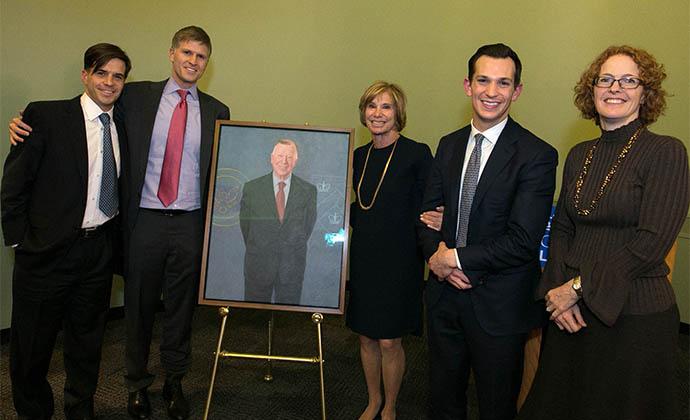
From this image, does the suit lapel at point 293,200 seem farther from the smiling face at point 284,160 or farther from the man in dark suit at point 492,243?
the man in dark suit at point 492,243

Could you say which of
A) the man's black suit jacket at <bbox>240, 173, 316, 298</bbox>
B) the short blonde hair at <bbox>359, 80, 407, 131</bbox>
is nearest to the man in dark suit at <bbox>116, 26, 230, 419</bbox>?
the man's black suit jacket at <bbox>240, 173, 316, 298</bbox>

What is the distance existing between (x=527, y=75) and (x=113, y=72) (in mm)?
3592

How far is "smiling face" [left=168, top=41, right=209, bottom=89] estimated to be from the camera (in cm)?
269

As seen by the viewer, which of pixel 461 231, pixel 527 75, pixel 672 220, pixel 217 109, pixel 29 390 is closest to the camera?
pixel 672 220

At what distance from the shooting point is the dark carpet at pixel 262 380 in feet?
9.57

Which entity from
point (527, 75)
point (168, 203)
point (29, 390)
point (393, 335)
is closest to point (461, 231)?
point (393, 335)

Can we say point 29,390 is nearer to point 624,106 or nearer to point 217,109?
point 217,109

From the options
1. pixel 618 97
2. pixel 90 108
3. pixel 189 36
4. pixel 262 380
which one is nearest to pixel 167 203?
pixel 90 108

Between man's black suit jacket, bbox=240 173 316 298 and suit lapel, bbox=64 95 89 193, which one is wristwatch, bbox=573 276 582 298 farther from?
suit lapel, bbox=64 95 89 193

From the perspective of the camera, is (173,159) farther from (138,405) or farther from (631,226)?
(631,226)

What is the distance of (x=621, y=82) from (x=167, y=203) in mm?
2161

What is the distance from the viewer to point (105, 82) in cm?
250

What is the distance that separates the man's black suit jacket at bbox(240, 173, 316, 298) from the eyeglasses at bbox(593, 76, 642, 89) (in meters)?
1.36

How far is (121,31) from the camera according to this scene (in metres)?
3.97
